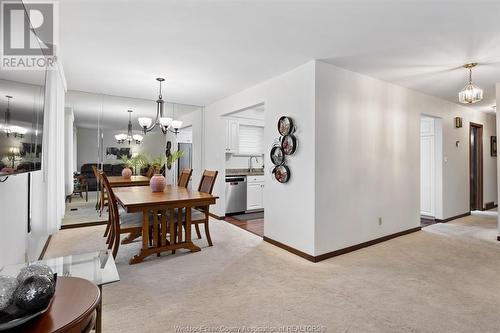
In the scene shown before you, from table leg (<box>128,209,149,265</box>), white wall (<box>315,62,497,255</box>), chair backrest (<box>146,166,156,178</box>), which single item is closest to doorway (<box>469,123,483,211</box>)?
white wall (<box>315,62,497,255</box>)

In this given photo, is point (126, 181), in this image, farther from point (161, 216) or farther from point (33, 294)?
point (33, 294)

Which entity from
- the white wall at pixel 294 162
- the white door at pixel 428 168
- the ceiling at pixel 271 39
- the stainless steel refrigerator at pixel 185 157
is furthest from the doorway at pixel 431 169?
Result: the stainless steel refrigerator at pixel 185 157

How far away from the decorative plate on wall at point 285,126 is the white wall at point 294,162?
8 cm

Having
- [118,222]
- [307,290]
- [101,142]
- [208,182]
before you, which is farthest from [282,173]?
[101,142]

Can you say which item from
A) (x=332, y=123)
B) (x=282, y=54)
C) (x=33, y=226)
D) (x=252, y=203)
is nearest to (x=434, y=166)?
(x=332, y=123)

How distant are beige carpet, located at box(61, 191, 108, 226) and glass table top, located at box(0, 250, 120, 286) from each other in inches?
131

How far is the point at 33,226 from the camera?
2771 mm

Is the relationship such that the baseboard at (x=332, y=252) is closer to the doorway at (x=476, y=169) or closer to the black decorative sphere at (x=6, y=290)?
the black decorative sphere at (x=6, y=290)

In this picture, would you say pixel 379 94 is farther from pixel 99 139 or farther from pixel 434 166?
pixel 99 139

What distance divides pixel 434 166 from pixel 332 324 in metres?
4.59

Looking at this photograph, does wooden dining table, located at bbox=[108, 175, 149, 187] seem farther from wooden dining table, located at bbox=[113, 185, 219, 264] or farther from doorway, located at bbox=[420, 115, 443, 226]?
doorway, located at bbox=[420, 115, 443, 226]

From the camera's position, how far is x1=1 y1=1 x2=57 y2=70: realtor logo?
137cm

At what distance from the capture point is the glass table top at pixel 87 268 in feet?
4.49

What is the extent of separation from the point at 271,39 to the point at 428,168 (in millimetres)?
4508
